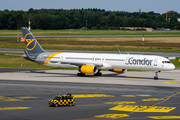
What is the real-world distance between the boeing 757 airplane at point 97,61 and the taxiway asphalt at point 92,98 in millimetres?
2553

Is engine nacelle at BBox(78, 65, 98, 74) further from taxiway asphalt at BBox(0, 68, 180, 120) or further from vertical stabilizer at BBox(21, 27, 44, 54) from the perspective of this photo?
vertical stabilizer at BBox(21, 27, 44, 54)

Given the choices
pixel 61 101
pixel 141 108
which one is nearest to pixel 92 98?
pixel 61 101

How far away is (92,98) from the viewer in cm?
3362

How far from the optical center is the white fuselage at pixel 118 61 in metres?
48.3

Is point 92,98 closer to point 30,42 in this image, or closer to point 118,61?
point 118,61

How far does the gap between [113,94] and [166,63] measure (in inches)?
611

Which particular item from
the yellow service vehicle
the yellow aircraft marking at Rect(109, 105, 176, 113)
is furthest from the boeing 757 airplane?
the yellow service vehicle

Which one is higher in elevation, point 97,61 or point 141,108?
point 97,61

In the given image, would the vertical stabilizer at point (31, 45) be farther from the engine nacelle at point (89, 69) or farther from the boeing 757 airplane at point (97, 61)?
the engine nacelle at point (89, 69)

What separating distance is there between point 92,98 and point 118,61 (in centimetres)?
1841

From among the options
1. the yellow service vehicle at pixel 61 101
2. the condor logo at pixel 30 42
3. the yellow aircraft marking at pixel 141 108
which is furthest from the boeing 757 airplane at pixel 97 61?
the yellow service vehicle at pixel 61 101

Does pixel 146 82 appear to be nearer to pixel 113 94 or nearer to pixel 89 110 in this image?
pixel 113 94

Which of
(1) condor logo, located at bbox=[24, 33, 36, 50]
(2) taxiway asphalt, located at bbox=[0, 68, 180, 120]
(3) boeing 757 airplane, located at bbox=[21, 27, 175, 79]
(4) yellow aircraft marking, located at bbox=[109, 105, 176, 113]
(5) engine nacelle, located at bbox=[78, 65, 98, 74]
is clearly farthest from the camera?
(1) condor logo, located at bbox=[24, 33, 36, 50]

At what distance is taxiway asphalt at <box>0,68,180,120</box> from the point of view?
85.4ft
